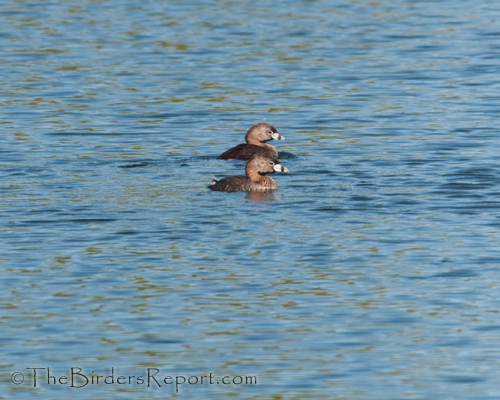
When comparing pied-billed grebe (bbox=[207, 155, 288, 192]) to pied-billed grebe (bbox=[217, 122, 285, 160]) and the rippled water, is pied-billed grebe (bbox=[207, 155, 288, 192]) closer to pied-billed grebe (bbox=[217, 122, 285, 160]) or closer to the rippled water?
the rippled water

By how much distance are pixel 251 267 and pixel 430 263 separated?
1977 mm

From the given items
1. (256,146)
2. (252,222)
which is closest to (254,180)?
(252,222)

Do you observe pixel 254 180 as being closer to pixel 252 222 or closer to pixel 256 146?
pixel 252 222

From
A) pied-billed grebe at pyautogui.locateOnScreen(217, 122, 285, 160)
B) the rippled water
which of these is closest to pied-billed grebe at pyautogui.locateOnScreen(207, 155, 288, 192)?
Result: the rippled water

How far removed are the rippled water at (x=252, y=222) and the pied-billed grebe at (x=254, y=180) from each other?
0.28 metres

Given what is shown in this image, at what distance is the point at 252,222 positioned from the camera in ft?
47.6

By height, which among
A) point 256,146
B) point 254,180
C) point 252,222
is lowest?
point 256,146

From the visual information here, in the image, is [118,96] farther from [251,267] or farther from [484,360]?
[484,360]

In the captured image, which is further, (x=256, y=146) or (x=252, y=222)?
(x=256, y=146)

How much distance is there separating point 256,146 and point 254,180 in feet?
8.09

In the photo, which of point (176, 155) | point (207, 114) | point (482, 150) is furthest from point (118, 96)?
point (482, 150)

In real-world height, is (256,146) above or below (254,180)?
below

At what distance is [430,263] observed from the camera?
12578 millimetres


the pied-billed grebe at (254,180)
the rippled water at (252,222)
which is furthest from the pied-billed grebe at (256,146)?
the pied-billed grebe at (254,180)
